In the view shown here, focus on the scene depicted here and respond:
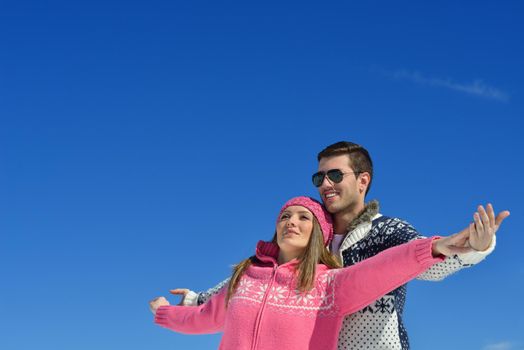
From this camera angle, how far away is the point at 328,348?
22.3 ft

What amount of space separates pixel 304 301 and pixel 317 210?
3.69ft

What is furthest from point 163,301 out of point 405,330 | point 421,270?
point 421,270

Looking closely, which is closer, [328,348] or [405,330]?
[328,348]

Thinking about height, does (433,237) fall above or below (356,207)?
below

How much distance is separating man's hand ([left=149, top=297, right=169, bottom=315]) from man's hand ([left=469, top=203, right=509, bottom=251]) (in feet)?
16.0

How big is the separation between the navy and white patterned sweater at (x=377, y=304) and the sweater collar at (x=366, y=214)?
4cm

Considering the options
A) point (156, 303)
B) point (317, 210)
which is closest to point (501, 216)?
point (317, 210)

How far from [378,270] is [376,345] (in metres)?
1.06

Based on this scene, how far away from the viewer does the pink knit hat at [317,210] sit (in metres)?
7.42

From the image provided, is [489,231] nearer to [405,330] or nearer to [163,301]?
[405,330]

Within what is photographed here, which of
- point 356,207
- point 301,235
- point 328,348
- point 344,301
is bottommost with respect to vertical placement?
point 328,348

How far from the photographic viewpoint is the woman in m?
6.44

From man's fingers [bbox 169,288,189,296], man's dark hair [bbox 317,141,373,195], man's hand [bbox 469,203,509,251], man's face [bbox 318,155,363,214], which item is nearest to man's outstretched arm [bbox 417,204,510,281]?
man's hand [bbox 469,203,509,251]

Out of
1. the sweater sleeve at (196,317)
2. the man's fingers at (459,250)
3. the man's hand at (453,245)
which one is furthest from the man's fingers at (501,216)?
the sweater sleeve at (196,317)
